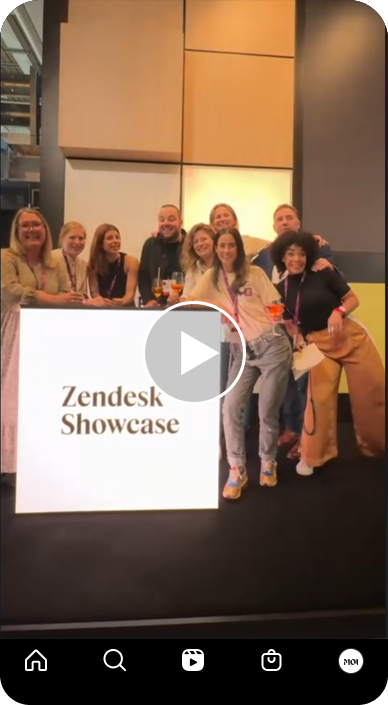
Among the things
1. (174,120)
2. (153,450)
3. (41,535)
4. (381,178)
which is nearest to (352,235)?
(381,178)

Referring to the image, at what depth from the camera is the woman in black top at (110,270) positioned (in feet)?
2.17

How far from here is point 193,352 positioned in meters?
0.68

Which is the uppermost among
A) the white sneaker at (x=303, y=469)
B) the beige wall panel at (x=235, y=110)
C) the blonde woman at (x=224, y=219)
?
the beige wall panel at (x=235, y=110)

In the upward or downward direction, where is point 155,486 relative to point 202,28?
downward

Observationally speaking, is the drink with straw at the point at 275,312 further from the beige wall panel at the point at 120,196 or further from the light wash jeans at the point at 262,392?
the beige wall panel at the point at 120,196

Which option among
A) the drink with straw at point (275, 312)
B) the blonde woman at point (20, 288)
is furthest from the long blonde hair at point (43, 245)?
the drink with straw at point (275, 312)

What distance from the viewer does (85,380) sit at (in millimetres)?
663

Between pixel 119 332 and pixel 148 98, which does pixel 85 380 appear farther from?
pixel 148 98

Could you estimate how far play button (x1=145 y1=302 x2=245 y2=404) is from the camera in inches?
26.5
